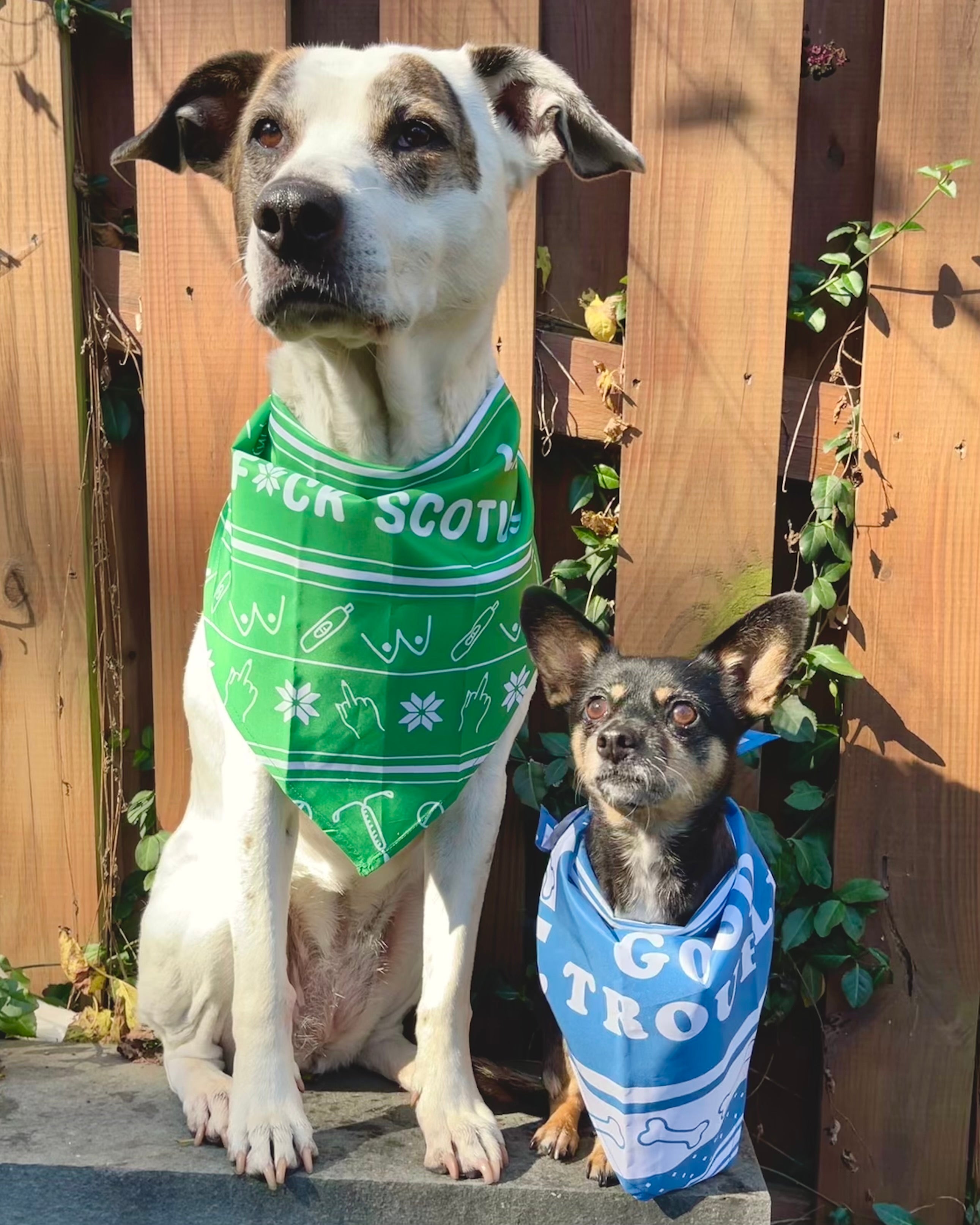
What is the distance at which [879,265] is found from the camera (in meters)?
2.99

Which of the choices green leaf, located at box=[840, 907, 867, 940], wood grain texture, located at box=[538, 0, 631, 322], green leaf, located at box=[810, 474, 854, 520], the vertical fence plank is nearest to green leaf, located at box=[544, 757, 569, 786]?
the vertical fence plank

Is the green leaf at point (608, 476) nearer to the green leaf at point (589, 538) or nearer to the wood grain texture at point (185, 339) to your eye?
the green leaf at point (589, 538)

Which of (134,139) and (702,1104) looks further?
(134,139)

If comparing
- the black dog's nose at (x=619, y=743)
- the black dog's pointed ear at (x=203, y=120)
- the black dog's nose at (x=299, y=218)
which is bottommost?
the black dog's nose at (x=619, y=743)

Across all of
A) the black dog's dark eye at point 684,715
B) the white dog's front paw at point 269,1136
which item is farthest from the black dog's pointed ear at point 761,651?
the white dog's front paw at point 269,1136

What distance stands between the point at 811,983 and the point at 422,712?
128 cm

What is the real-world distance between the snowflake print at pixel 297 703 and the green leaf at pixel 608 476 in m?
1.08

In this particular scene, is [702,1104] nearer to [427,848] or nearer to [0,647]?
[427,848]

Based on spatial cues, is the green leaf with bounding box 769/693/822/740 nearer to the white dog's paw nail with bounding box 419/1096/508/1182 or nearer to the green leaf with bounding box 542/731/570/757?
the green leaf with bounding box 542/731/570/757

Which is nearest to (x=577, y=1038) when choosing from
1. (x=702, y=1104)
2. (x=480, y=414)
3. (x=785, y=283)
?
(x=702, y=1104)

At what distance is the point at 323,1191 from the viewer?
8.04 feet

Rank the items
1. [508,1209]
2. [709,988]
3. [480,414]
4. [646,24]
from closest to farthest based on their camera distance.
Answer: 1. [709,988]
2. [508,1209]
3. [480,414]
4. [646,24]

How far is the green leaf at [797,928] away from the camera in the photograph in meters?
3.08

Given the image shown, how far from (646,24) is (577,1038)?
7.54 ft
